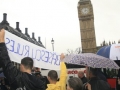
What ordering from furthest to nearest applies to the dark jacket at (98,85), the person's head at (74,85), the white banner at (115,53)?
the white banner at (115,53), the dark jacket at (98,85), the person's head at (74,85)

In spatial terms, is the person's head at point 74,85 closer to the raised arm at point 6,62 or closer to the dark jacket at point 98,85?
the dark jacket at point 98,85

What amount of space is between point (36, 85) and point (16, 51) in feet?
5.21

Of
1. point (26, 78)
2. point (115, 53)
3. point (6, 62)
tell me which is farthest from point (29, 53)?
point (115, 53)

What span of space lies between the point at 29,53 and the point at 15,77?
7.12 ft

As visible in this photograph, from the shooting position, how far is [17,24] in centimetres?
4081

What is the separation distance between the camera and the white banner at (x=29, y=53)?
12.5 ft

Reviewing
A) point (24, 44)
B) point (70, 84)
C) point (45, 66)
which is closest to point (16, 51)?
point (24, 44)

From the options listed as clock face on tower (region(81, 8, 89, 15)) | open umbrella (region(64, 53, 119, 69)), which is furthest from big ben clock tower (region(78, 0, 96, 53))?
open umbrella (region(64, 53, 119, 69))

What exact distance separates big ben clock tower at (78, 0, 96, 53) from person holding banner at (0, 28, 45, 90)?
49.0 m

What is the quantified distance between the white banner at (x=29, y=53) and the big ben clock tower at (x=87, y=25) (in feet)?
153

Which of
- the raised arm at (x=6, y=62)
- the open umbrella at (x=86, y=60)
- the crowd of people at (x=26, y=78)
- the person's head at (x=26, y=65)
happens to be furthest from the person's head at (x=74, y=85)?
the open umbrella at (x=86, y=60)

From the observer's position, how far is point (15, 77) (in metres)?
2.02

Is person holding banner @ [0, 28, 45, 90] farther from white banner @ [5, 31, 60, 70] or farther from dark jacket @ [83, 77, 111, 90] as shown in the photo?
white banner @ [5, 31, 60, 70]

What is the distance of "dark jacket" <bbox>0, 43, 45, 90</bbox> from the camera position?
76.8 inches
